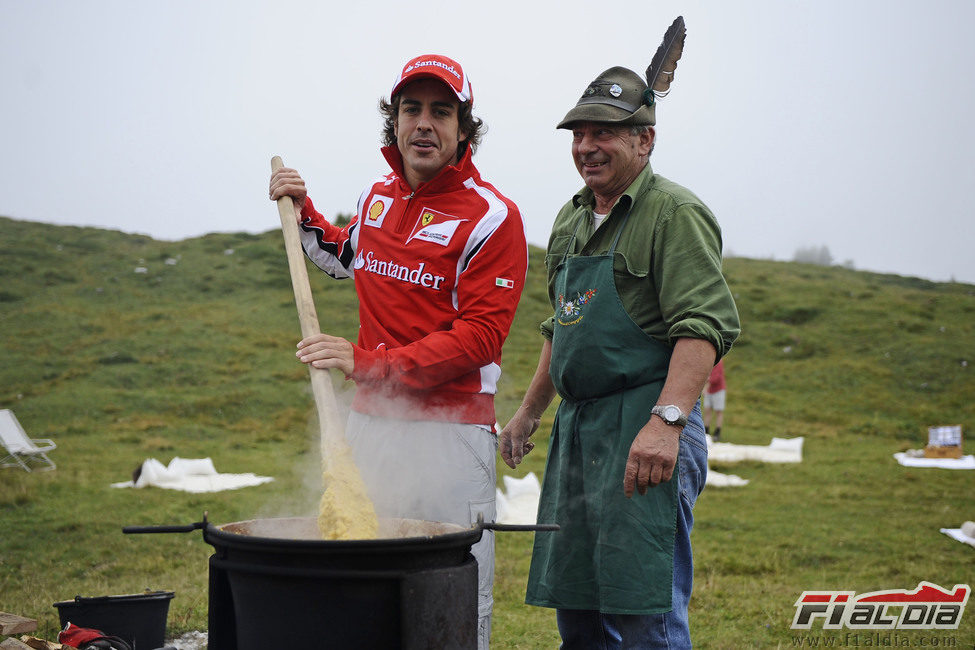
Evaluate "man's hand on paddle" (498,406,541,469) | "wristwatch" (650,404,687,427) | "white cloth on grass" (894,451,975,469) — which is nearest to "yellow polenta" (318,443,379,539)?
"man's hand on paddle" (498,406,541,469)

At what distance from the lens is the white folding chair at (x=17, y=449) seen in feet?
35.8

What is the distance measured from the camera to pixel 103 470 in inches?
437

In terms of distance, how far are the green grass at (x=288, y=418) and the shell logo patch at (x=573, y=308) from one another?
112 centimetres

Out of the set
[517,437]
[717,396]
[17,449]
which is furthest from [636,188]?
[717,396]

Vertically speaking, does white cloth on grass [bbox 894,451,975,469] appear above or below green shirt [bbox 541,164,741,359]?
below

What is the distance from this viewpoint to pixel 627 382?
2.81 metres

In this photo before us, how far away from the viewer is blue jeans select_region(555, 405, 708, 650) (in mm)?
2676

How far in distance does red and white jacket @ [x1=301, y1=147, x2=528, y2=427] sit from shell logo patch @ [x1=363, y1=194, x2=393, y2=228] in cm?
3

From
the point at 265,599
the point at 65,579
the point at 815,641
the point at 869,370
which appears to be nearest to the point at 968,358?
the point at 869,370

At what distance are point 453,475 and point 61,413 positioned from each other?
1435 centimetres

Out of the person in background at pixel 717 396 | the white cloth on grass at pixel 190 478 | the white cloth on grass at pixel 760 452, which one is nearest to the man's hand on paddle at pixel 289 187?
the white cloth on grass at pixel 190 478

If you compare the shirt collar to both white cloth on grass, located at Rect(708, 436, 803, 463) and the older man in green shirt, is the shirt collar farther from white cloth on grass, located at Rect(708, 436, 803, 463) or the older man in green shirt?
white cloth on grass, located at Rect(708, 436, 803, 463)

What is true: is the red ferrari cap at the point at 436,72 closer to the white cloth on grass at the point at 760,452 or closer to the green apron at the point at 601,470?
the green apron at the point at 601,470

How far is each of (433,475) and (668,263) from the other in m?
1.09
